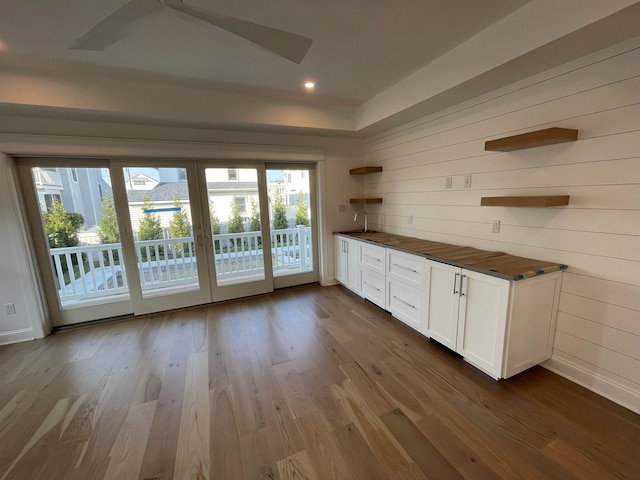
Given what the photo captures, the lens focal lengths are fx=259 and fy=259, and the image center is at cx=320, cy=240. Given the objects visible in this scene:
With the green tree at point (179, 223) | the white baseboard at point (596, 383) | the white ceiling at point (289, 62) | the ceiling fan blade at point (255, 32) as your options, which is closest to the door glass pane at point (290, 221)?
the white ceiling at point (289, 62)

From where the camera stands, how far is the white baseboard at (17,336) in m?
2.81

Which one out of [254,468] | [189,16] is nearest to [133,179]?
[189,16]

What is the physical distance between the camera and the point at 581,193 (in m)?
1.89

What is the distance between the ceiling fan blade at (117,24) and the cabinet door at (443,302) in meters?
2.62

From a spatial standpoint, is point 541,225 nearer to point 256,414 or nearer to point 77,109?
point 256,414

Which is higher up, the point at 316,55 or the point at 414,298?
the point at 316,55

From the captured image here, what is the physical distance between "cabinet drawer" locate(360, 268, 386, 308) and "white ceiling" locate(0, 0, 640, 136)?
1939mm

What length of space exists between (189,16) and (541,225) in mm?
2829

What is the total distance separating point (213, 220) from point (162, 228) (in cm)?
65

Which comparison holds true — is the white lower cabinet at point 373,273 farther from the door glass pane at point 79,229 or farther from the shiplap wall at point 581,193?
the door glass pane at point 79,229

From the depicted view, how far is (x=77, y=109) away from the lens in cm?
247

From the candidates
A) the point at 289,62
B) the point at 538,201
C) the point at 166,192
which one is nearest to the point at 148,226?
the point at 166,192

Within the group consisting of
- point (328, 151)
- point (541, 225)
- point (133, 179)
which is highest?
point (328, 151)

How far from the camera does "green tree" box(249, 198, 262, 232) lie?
3.87 meters
